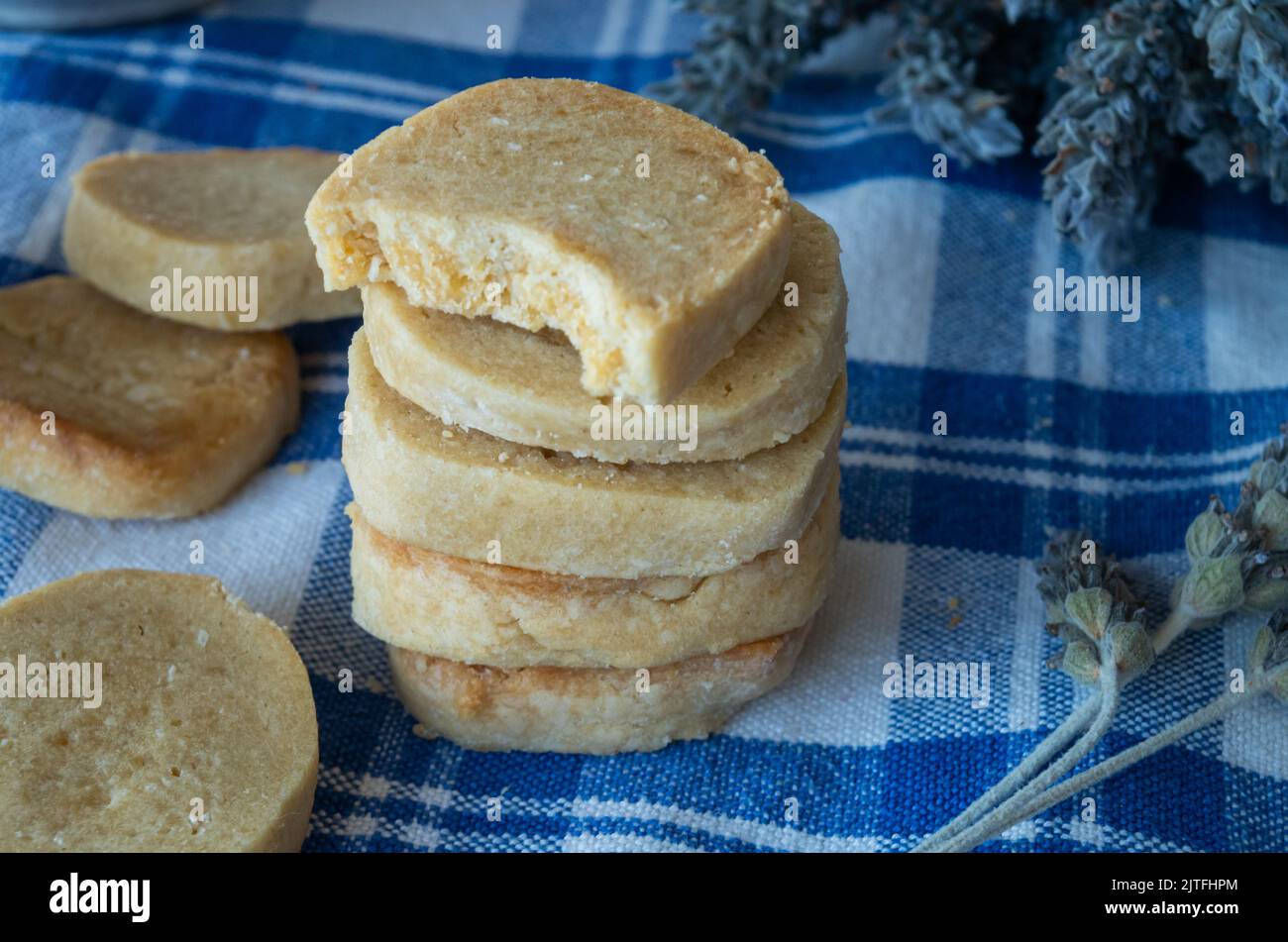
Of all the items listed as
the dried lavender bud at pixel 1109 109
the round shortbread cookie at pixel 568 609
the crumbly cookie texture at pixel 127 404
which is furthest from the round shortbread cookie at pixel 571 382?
the dried lavender bud at pixel 1109 109

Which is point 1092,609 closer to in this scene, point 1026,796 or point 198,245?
point 1026,796

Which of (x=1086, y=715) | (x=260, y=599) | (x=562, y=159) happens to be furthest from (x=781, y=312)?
(x=260, y=599)

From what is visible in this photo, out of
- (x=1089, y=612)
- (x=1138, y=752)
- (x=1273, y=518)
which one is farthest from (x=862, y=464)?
(x=1138, y=752)

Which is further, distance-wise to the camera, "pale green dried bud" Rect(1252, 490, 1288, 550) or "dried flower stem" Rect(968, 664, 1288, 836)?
"pale green dried bud" Rect(1252, 490, 1288, 550)

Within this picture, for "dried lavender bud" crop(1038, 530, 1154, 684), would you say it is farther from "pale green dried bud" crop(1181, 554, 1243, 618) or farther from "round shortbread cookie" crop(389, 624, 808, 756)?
"round shortbread cookie" crop(389, 624, 808, 756)

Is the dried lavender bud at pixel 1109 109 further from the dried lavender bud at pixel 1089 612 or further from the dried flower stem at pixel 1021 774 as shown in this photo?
the dried flower stem at pixel 1021 774

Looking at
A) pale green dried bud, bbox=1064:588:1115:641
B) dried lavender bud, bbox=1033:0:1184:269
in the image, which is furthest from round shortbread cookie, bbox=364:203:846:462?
dried lavender bud, bbox=1033:0:1184:269
